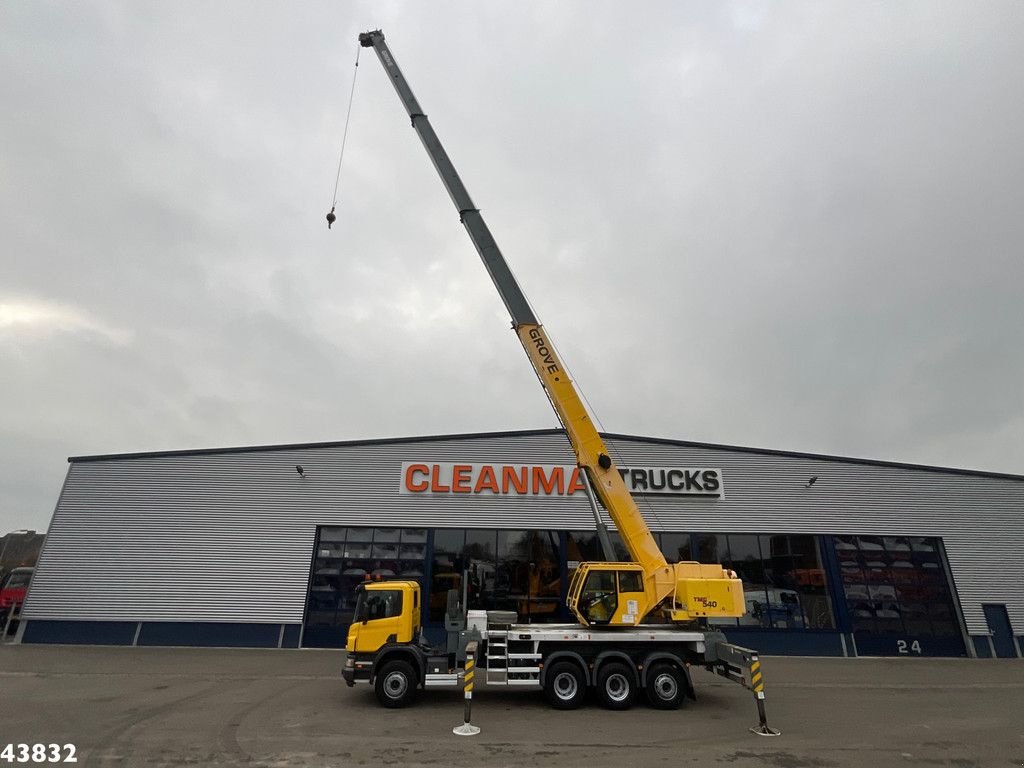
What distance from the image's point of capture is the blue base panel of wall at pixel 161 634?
19641 millimetres

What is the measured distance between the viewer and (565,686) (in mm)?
11547

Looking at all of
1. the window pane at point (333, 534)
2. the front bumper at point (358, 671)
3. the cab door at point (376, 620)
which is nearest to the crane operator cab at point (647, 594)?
the cab door at point (376, 620)

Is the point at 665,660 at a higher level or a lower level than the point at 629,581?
lower

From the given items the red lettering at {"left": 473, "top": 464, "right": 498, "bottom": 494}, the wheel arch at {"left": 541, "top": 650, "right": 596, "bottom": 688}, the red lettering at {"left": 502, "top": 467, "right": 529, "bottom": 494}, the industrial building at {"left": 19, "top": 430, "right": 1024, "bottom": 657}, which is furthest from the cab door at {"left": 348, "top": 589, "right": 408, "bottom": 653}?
the red lettering at {"left": 502, "top": 467, "right": 529, "bottom": 494}

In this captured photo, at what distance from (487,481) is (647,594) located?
1024cm

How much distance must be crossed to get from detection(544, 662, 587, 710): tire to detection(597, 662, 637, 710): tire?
39 centimetres

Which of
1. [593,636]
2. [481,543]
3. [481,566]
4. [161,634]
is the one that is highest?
[481,543]

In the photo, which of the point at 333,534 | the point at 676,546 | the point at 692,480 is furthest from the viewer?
the point at 692,480

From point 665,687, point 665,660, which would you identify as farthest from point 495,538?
point 665,687

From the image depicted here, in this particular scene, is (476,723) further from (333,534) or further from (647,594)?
(333,534)

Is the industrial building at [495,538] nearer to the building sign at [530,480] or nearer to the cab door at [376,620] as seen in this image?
the building sign at [530,480]

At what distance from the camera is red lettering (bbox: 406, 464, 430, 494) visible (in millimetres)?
21562

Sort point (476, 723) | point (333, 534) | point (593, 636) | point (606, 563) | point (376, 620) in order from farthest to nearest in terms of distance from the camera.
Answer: point (333, 534) → point (606, 563) → point (376, 620) → point (593, 636) → point (476, 723)

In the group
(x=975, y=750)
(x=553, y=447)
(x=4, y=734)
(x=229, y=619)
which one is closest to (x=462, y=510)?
(x=553, y=447)
